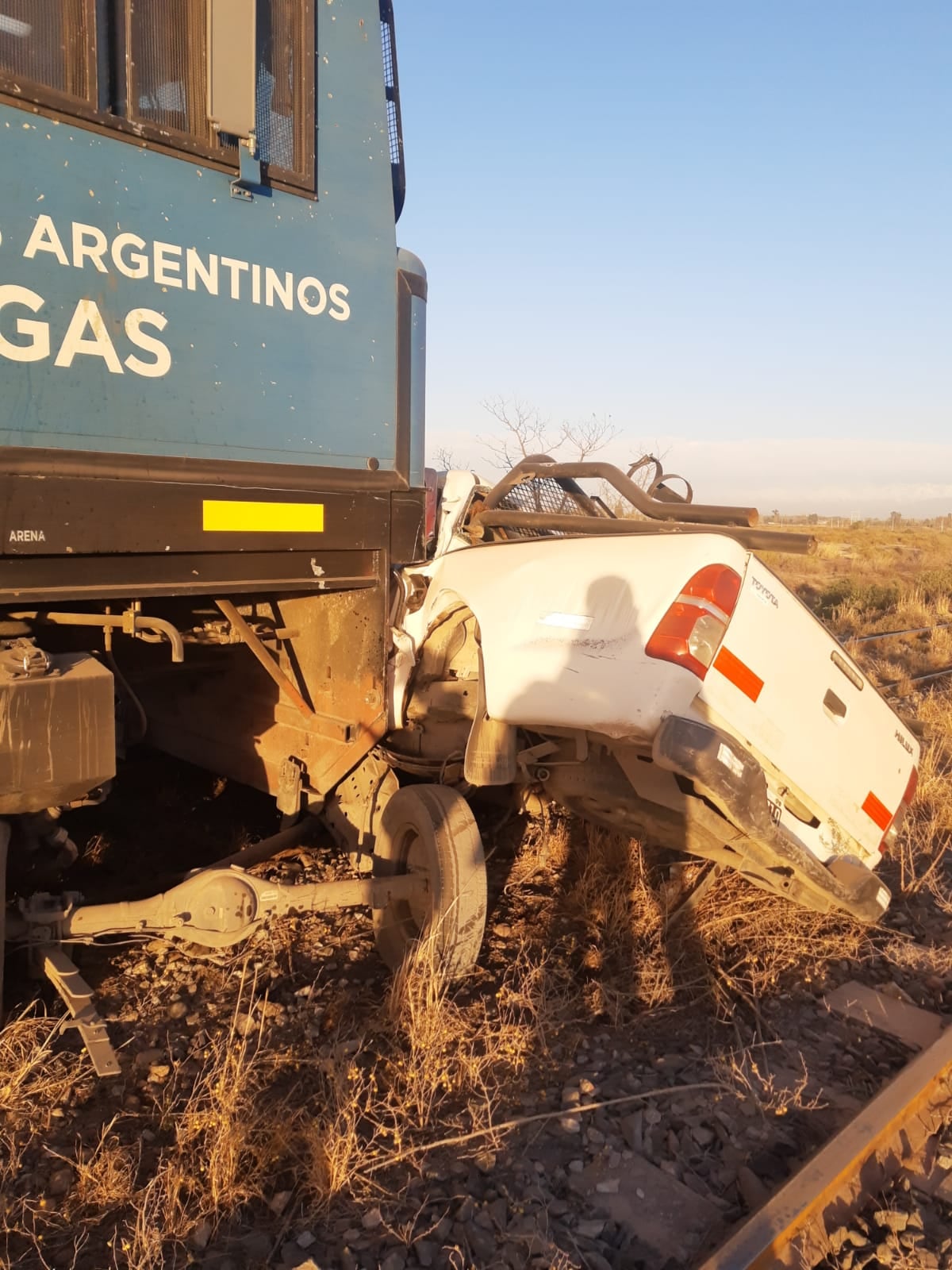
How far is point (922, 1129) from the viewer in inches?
121

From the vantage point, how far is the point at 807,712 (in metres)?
3.46

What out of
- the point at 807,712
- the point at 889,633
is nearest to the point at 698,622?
the point at 807,712

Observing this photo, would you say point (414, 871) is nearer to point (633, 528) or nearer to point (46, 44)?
point (633, 528)

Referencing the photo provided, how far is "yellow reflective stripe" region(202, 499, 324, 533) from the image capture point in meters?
3.46

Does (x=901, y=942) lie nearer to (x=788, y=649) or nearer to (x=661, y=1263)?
(x=788, y=649)

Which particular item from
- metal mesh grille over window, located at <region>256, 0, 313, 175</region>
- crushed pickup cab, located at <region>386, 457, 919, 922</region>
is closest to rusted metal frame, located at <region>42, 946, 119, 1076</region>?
crushed pickup cab, located at <region>386, 457, 919, 922</region>

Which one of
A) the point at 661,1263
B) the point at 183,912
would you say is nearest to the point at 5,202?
the point at 183,912

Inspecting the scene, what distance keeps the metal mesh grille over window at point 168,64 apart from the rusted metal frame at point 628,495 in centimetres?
212

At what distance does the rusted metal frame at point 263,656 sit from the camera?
3.89 metres

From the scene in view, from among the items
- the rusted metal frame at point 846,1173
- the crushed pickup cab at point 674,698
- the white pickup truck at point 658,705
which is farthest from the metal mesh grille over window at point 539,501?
the rusted metal frame at point 846,1173

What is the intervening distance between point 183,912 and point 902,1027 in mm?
2862

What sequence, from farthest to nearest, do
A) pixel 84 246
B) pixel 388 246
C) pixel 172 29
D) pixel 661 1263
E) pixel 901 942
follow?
pixel 901 942 < pixel 388 246 < pixel 172 29 < pixel 84 246 < pixel 661 1263

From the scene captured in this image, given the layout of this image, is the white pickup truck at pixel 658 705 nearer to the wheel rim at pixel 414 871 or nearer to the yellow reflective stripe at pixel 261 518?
the wheel rim at pixel 414 871

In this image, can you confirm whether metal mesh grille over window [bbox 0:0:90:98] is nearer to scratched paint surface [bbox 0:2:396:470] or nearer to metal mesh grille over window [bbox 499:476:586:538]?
scratched paint surface [bbox 0:2:396:470]
